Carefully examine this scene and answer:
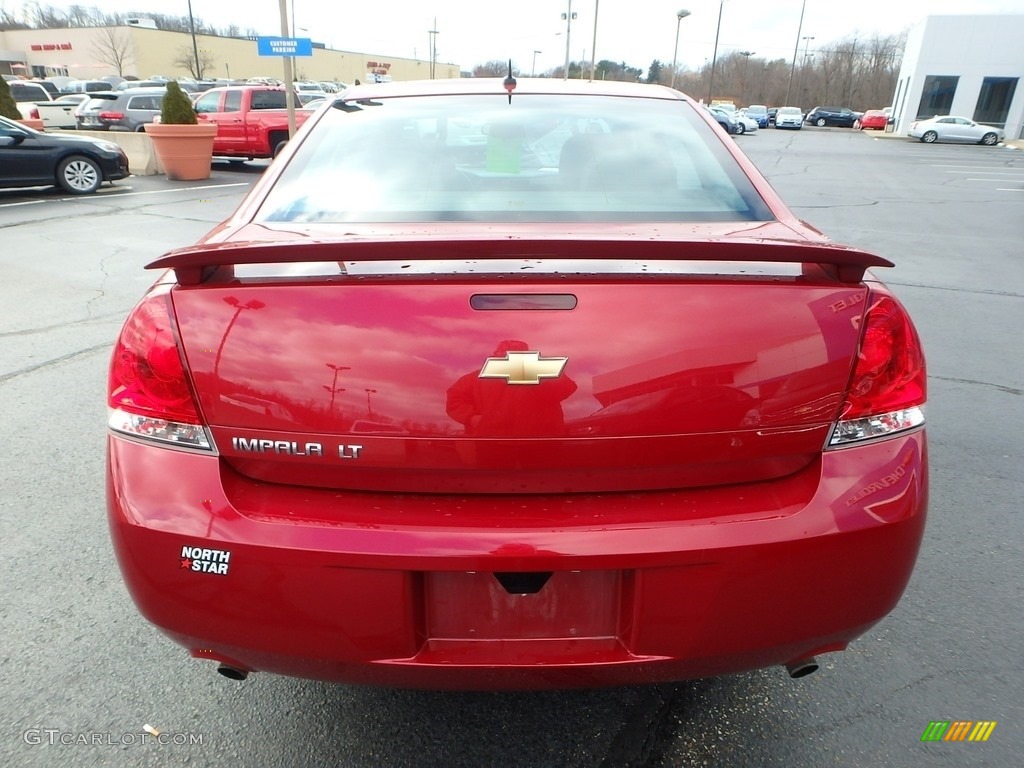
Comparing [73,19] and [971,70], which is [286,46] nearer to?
[971,70]

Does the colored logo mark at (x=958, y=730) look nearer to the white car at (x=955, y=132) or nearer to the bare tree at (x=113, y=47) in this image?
the white car at (x=955, y=132)

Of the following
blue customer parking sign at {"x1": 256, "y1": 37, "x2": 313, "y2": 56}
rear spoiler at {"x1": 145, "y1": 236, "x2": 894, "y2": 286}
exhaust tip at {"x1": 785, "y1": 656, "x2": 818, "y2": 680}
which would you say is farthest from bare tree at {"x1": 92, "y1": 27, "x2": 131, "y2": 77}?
exhaust tip at {"x1": 785, "y1": 656, "x2": 818, "y2": 680}

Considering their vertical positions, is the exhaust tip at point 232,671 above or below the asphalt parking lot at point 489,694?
above

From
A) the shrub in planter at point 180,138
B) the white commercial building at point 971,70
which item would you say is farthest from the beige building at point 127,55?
the shrub in planter at point 180,138

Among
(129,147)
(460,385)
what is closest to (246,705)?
(460,385)

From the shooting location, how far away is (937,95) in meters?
43.8

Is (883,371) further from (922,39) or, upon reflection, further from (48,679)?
(922,39)

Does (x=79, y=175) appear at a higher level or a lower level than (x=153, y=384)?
lower

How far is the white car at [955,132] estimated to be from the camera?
36125 millimetres

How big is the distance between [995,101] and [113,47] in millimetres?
73586

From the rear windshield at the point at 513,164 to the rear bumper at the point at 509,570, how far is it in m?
0.82

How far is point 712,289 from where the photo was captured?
4.87 feet

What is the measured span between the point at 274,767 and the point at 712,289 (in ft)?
5.19

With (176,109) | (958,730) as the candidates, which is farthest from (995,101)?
(958,730)
